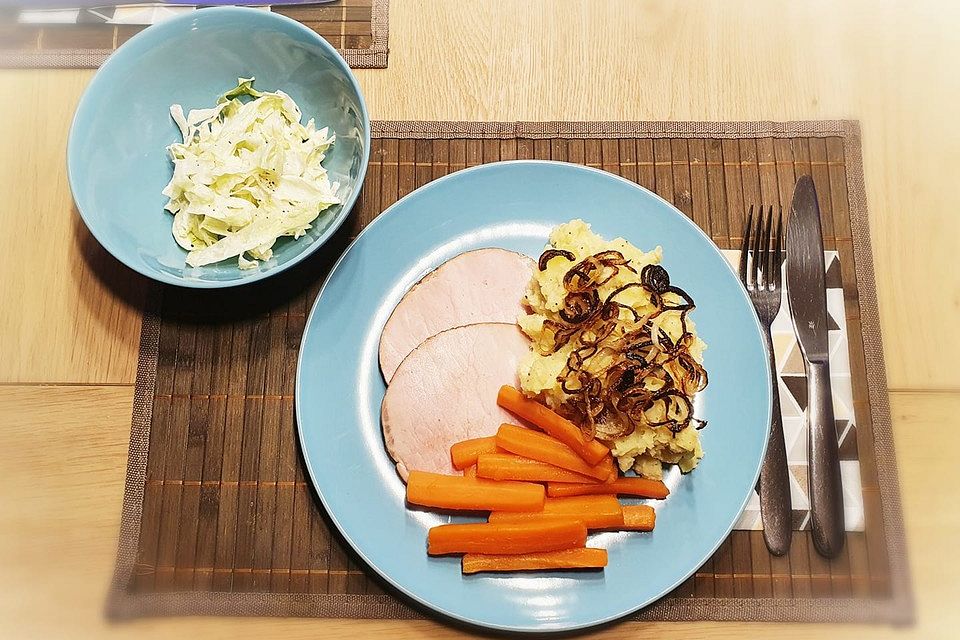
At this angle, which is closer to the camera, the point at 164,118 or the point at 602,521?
the point at 602,521

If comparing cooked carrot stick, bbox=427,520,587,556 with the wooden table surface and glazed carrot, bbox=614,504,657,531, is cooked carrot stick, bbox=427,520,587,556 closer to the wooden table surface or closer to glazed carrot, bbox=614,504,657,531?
glazed carrot, bbox=614,504,657,531

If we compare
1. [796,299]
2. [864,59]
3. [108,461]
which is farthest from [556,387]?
[864,59]

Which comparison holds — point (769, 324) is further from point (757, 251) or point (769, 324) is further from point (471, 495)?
point (471, 495)

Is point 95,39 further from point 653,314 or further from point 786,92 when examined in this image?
point 786,92

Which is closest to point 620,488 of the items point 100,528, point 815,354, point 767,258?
point 815,354

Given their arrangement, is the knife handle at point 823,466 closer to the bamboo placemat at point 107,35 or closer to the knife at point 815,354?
the knife at point 815,354
